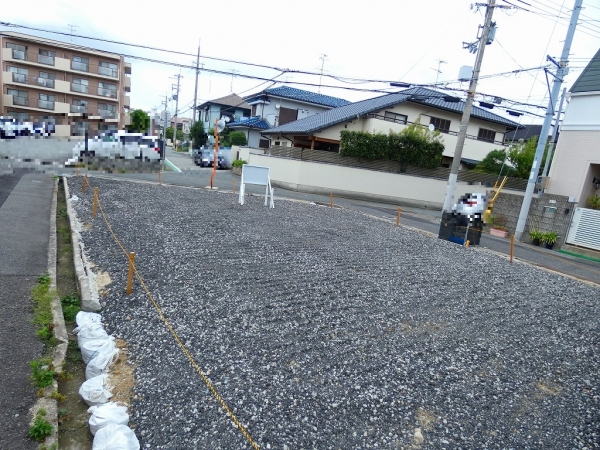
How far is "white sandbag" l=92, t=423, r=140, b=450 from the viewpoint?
2625mm

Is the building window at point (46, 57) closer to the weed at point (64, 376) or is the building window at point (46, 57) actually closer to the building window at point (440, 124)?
the building window at point (440, 124)

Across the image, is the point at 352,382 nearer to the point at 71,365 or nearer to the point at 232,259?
the point at 71,365

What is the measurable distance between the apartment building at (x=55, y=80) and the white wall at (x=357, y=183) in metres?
11.2

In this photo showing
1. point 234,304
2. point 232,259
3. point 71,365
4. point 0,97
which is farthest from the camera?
point 0,97

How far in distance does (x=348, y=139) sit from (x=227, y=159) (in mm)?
11374

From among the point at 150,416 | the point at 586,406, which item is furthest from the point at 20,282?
the point at 586,406

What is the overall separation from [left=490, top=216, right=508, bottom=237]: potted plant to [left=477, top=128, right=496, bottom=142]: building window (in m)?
13.3

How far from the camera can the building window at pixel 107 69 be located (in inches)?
1084

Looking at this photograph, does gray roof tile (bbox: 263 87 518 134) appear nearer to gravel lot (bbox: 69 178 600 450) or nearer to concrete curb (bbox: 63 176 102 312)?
gravel lot (bbox: 69 178 600 450)

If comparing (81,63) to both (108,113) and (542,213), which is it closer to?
(108,113)

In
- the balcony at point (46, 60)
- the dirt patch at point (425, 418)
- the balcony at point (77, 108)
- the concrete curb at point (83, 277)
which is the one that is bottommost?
the concrete curb at point (83, 277)

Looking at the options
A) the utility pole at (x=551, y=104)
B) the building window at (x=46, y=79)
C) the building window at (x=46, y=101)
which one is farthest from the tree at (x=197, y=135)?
the utility pole at (x=551, y=104)

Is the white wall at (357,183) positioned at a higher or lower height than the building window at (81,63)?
lower

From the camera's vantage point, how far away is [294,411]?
10.7ft
